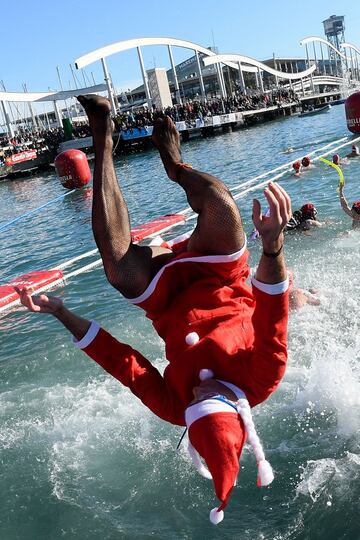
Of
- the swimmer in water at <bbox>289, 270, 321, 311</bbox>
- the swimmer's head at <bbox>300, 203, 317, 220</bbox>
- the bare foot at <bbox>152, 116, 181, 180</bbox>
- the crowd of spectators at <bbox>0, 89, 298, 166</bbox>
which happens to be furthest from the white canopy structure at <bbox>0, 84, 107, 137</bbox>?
the bare foot at <bbox>152, 116, 181, 180</bbox>

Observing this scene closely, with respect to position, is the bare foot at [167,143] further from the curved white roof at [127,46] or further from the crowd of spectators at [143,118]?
the curved white roof at [127,46]

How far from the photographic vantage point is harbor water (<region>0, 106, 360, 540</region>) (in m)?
4.33

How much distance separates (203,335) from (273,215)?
889 millimetres

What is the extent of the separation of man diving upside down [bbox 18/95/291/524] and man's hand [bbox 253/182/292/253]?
0.27 meters

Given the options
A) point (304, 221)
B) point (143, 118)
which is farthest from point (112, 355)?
point (143, 118)

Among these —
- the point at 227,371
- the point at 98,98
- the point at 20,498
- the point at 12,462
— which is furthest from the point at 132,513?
the point at 98,98

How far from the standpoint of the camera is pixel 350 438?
4840 mm

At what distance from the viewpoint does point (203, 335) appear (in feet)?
10.2

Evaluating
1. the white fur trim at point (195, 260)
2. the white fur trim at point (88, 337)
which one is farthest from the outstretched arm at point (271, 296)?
the white fur trim at point (88, 337)

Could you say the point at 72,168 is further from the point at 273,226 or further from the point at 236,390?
the point at 273,226

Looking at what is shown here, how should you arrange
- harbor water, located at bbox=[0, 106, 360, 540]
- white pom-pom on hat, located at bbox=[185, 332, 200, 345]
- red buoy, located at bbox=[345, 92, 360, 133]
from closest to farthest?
white pom-pom on hat, located at bbox=[185, 332, 200, 345] → harbor water, located at bbox=[0, 106, 360, 540] → red buoy, located at bbox=[345, 92, 360, 133]

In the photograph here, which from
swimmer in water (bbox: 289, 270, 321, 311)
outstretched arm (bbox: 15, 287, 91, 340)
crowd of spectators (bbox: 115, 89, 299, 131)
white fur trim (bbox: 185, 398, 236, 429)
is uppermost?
crowd of spectators (bbox: 115, 89, 299, 131)

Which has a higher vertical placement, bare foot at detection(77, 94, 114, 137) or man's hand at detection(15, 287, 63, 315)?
bare foot at detection(77, 94, 114, 137)

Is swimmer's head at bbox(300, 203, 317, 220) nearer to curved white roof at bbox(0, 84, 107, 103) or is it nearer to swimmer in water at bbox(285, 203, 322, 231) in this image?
swimmer in water at bbox(285, 203, 322, 231)
